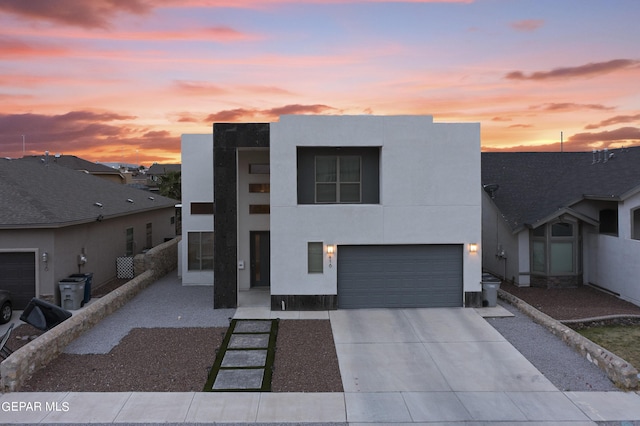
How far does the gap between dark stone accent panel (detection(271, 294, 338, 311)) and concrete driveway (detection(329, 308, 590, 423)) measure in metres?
1.05

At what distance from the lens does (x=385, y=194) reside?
1300 centimetres

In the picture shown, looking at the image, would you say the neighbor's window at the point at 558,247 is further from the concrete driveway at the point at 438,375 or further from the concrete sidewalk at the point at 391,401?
the concrete sidewalk at the point at 391,401

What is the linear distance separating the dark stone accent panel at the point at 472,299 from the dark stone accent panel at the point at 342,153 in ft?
13.9

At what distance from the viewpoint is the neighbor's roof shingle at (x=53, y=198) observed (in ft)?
42.6

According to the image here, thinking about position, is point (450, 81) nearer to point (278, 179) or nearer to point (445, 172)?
point (445, 172)

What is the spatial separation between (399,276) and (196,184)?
29.4ft

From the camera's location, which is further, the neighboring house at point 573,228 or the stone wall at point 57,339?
the neighboring house at point 573,228

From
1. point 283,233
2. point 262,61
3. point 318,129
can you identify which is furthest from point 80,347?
point 262,61

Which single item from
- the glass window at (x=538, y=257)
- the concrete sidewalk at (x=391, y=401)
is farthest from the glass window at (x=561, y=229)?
the concrete sidewalk at (x=391, y=401)

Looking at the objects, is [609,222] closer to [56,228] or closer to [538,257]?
[538,257]

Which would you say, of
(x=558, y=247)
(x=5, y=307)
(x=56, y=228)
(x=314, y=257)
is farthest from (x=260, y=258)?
(x=558, y=247)

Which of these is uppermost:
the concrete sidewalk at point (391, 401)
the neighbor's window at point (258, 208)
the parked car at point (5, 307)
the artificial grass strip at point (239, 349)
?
the neighbor's window at point (258, 208)

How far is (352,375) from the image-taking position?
8242mm

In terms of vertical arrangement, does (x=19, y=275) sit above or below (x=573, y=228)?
below
